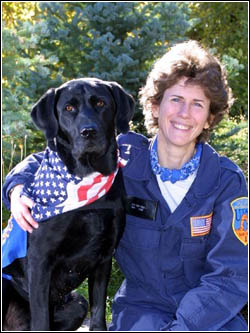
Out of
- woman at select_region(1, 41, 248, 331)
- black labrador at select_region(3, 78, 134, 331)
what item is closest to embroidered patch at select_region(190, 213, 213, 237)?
woman at select_region(1, 41, 248, 331)

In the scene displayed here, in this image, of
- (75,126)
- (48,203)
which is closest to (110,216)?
(48,203)

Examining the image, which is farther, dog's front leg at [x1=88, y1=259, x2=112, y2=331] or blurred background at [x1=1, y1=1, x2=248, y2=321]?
blurred background at [x1=1, y1=1, x2=248, y2=321]

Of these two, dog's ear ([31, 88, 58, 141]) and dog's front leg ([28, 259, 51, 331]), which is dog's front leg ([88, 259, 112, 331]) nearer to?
dog's front leg ([28, 259, 51, 331])

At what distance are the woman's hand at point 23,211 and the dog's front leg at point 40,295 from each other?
193 millimetres

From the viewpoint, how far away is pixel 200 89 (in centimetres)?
281

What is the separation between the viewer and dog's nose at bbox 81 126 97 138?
2455 mm

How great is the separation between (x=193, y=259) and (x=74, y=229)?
2.21 ft

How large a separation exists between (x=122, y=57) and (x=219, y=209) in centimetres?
276

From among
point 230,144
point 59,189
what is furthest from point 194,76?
point 230,144

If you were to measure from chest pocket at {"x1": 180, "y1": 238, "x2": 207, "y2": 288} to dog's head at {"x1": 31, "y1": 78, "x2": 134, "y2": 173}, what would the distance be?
671 mm

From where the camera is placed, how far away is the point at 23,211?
2.51 metres

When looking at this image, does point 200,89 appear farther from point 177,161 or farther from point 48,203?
Result: point 48,203

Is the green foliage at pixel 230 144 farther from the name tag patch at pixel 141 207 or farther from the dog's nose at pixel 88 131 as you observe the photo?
the dog's nose at pixel 88 131

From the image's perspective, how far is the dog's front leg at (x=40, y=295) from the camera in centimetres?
241
